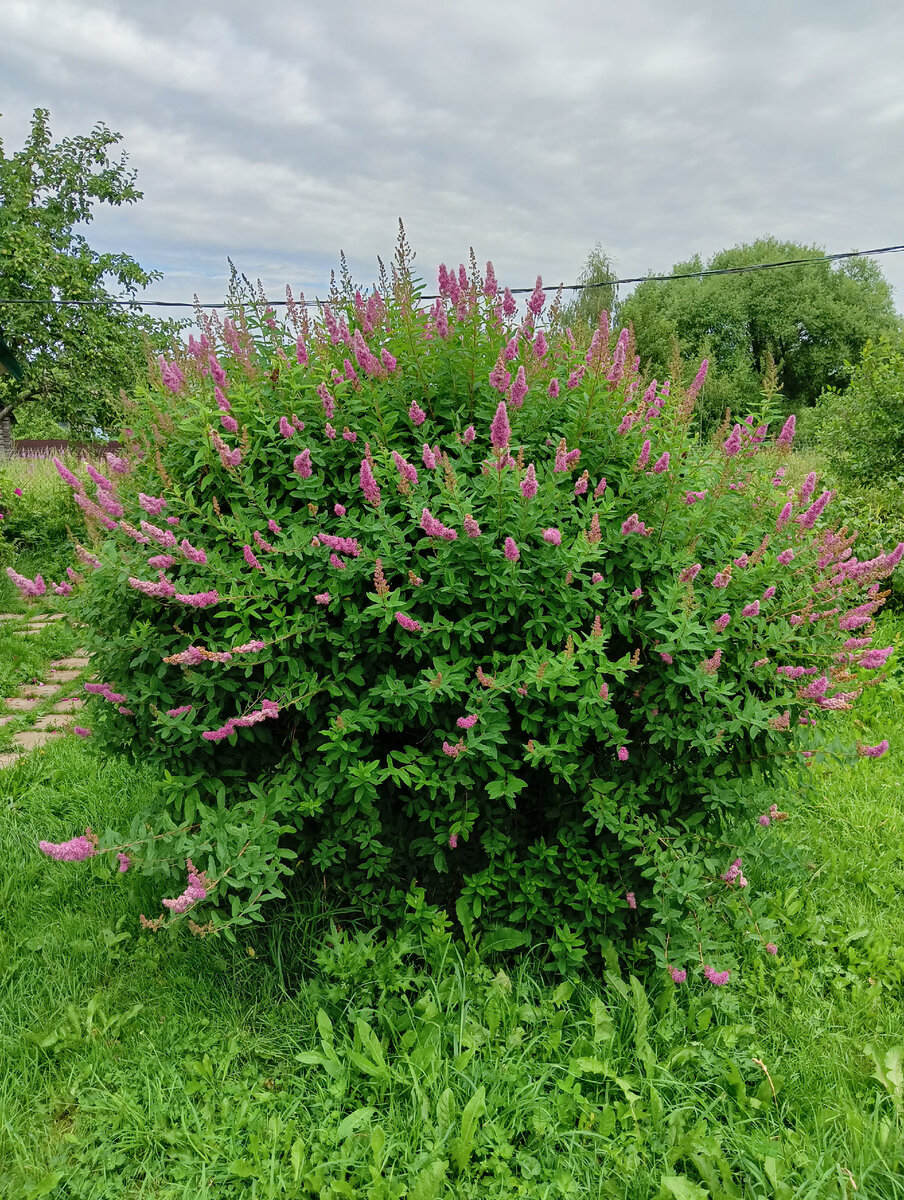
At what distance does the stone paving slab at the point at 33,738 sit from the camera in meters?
4.78

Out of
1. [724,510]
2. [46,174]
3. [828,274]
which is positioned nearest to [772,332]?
[828,274]

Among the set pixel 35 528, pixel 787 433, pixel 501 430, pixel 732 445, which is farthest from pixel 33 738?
Result: pixel 35 528

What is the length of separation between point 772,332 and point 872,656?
4002 cm

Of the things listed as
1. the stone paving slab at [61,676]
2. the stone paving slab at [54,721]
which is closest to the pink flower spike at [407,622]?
the stone paving slab at [54,721]

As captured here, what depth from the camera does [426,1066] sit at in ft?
7.06

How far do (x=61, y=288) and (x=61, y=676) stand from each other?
1223 cm

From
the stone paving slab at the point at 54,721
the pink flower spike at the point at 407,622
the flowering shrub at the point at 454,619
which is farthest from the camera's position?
the stone paving slab at the point at 54,721

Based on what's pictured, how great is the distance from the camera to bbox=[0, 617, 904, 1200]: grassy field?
1.92 meters

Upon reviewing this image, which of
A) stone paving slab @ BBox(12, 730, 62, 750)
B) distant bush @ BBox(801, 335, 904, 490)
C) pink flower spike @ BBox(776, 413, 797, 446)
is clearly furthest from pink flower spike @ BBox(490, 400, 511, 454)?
distant bush @ BBox(801, 335, 904, 490)

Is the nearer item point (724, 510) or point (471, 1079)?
point (471, 1079)

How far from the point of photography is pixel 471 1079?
212 centimetres

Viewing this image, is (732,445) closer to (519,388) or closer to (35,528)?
(519,388)

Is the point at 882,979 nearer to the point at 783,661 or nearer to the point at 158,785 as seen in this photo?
the point at 783,661

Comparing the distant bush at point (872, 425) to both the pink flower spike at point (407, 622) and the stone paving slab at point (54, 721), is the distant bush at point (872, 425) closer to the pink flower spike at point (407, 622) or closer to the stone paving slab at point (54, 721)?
the pink flower spike at point (407, 622)
